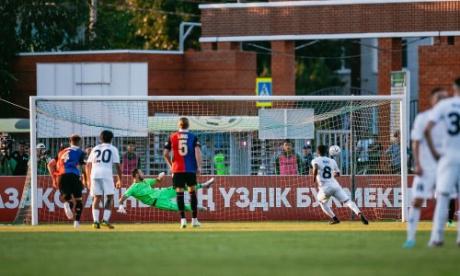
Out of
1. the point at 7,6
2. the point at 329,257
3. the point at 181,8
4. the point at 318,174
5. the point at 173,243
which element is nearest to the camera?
the point at 329,257

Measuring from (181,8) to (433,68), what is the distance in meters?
18.1

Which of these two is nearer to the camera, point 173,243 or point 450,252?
point 450,252

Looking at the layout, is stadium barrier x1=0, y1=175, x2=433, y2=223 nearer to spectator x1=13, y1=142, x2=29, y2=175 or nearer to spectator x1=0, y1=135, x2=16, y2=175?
spectator x1=13, y1=142, x2=29, y2=175

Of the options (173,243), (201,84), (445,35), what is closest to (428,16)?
(445,35)

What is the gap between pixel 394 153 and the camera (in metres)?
28.6

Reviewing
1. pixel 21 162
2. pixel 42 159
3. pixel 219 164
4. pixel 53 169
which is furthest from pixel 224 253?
pixel 21 162

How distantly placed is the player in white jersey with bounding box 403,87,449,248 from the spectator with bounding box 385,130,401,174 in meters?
10.8

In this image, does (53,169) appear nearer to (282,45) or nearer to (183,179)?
(183,179)

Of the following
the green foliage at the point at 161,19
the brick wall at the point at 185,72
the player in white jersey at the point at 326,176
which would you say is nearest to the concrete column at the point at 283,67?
the brick wall at the point at 185,72

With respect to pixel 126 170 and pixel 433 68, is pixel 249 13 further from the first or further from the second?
pixel 126 170

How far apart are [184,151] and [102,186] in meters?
1.68

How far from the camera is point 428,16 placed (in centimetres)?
4041

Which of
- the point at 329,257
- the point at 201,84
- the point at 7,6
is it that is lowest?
the point at 329,257

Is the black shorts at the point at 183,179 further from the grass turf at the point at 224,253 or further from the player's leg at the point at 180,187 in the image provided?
the grass turf at the point at 224,253
